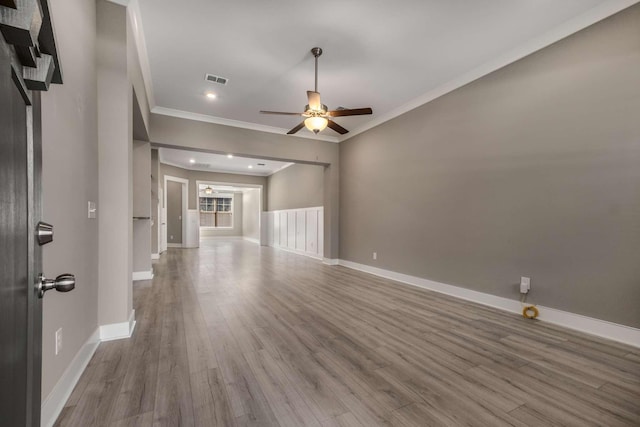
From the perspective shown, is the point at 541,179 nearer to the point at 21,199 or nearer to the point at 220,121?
the point at 21,199

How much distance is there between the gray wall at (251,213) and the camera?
39.9 feet

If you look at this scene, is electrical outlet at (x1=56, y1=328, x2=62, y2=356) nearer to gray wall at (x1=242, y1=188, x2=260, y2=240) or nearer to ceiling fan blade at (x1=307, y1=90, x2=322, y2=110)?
ceiling fan blade at (x1=307, y1=90, x2=322, y2=110)

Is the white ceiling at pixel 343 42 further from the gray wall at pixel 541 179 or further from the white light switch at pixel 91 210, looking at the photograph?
the white light switch at pixel 91 210

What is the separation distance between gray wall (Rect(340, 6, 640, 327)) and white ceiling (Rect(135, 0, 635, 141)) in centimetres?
30

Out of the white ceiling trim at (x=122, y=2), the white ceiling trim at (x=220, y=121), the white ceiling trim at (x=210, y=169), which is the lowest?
the white ceiling trim at (x=210, y=169)

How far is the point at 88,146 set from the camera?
6.73 ft

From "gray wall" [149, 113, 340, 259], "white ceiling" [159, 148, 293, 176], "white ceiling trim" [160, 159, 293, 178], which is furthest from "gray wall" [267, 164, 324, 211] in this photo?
"gray wall" [149, 113, 340, 259]

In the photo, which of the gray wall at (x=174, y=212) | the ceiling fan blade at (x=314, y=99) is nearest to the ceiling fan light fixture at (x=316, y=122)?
the ceiling fan blade at (x=314, y=99)

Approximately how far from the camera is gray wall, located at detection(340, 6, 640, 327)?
241cm

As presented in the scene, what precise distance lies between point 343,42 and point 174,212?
28.2 ft

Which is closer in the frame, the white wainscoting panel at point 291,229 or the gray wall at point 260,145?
the gray wall at point 260,145

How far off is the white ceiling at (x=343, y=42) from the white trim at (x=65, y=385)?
292 cm

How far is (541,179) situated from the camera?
2898mm

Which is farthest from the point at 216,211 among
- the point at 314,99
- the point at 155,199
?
the point at 314,99
